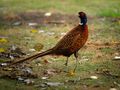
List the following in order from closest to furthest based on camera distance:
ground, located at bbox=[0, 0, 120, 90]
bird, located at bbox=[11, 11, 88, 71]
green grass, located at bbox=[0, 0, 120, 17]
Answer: ground, located at bbox=[0, 0, 120, 90] → bird, located at bbox=[11, 11, 88, 71] → green grass, located at bbox=[0, 0, 120, 17]

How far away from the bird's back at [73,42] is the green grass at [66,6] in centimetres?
486

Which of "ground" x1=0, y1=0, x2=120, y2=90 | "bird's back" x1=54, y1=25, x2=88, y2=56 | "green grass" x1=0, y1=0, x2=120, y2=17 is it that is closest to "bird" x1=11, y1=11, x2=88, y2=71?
"bird's back" x1=54, y1=25, x2=88, y2=56

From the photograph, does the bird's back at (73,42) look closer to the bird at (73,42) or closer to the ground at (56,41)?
the bird at (73,42)

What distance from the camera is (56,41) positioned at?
9.91 metres

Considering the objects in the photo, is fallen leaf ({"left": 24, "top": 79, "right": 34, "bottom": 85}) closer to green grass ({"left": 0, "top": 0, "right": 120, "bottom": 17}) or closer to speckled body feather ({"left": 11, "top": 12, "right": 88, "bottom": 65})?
speckled body feather ({"left": 11, "top": 12, "right": 88, "bottom": 65})

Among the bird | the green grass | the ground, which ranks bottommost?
the ground

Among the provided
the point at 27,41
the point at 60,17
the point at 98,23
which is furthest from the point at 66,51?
the point at 60,17

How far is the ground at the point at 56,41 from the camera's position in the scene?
6965 mm

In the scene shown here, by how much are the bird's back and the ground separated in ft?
1.13

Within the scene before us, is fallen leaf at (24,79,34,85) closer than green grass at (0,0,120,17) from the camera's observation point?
Yes

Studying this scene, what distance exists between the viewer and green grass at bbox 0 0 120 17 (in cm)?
1300

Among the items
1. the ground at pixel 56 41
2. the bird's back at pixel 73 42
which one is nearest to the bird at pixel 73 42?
the bird's back at pixel 73 42

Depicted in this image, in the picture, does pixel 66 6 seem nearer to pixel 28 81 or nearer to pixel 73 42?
pixel 73 42

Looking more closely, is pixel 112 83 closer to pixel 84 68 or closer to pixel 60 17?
pixel 84 68
